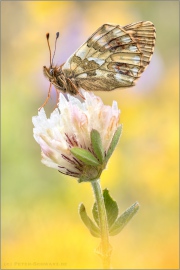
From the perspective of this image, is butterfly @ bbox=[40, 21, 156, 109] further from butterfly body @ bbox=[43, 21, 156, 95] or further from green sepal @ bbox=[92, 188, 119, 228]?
green sepal @ bbox=[92, 188, 119, 228]

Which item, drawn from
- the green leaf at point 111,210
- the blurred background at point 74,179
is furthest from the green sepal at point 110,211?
the blurred background at point 74,179

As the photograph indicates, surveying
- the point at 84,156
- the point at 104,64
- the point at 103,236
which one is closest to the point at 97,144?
the point at 84,156

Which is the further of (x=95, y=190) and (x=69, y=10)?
(x=69, y=10)

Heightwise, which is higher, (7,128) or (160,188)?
(7,128)

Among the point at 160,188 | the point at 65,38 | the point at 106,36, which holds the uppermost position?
the point at 65,38

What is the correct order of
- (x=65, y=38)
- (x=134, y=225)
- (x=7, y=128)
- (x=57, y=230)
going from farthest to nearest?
(x=65, y=38)
(x=7, y=128)
(x=134, y=225)
(x=57, y=230)

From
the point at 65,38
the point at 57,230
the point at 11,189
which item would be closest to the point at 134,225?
the point at 57,230

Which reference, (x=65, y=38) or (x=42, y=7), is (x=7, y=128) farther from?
(x=42, y=7)
